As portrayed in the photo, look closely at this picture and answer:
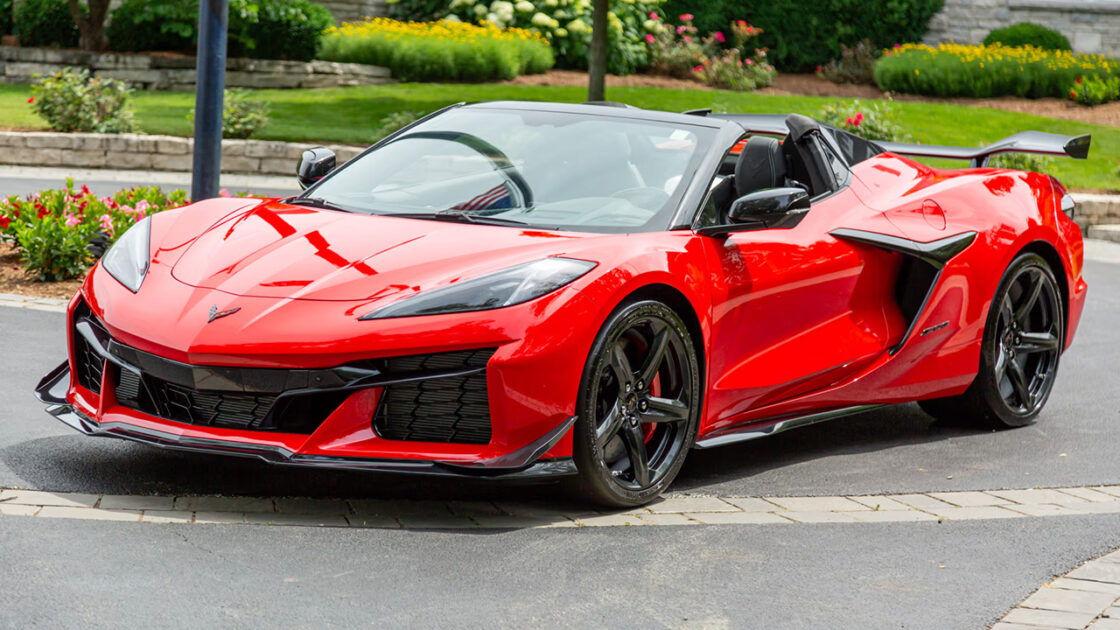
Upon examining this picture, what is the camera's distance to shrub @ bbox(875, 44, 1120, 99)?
2456cm

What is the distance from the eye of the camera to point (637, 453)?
4910 mm

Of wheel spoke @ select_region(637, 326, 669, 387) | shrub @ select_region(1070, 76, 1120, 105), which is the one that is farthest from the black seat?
shrub @ select_region(1070, 76, 1120, 105)

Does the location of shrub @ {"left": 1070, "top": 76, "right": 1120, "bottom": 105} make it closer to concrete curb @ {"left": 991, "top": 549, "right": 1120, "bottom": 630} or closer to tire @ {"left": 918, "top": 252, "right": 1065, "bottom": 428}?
tire @ {"left": 918, "top": 252, "right": 1065, "bottom": 428}

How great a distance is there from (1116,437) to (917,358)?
4.26 feet

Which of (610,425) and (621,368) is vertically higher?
(621,368)

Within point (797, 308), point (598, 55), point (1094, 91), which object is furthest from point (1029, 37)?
point (797, 308)

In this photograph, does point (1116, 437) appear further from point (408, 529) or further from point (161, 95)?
point (161, 95)

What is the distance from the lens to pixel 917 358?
20.1 ft

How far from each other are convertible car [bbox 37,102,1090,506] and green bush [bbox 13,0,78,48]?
2086 centimetres

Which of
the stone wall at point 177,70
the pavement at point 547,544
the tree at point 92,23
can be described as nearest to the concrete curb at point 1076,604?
the pavement at point 547,544

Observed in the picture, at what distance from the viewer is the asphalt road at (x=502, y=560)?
12.5 ft

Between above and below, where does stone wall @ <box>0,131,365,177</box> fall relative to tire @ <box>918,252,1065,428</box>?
below

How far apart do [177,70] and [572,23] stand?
6.94 m

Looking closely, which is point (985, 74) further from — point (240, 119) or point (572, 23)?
point (240, 119)
